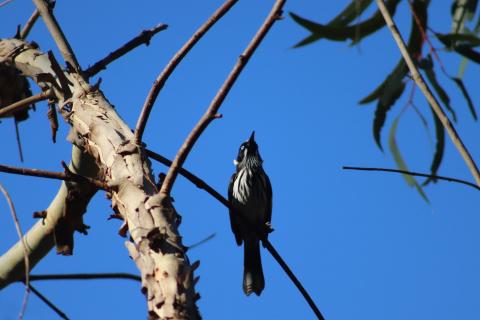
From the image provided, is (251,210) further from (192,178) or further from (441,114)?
(441,114)

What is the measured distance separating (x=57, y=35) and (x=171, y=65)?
3.62 ft

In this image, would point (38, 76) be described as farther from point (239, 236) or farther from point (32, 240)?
point (239, 236)

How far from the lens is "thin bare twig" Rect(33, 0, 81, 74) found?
3.12 metres

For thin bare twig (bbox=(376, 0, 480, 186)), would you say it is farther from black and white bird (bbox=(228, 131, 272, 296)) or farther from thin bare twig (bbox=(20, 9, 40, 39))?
black and white bird (bbox=(228, 131, 272, 296))

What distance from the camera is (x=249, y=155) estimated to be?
669 centimetres

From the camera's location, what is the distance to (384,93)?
2.31 meters

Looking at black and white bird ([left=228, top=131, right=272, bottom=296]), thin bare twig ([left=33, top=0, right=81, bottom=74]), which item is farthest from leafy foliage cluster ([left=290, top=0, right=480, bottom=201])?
black and white bird ([left=228, top=131, right=272, bottom=296])

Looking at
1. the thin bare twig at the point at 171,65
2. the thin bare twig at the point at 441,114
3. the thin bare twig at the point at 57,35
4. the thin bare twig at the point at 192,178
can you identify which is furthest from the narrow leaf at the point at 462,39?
the thin bare twig at the point at 57,35

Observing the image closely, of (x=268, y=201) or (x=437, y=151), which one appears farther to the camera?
(x=268, y=201)

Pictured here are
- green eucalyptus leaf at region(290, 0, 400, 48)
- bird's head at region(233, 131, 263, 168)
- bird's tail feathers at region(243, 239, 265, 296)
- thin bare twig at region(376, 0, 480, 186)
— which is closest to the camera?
thin bare twig at region(376, 0, 480, 186)

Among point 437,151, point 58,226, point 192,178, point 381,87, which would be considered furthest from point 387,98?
point 58,226

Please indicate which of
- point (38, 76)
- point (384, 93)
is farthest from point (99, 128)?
point (384, 93)

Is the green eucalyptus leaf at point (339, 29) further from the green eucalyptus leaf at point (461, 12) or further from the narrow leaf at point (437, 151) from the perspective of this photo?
the narrow leaf at point (437, 151)

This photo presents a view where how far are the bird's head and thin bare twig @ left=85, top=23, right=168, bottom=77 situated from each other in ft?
9.80
